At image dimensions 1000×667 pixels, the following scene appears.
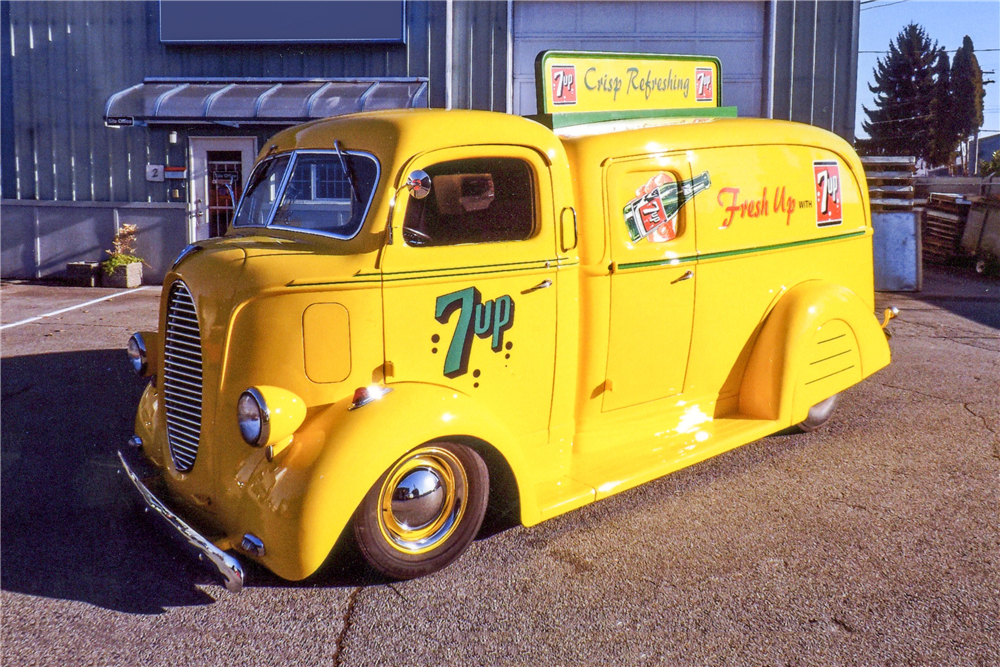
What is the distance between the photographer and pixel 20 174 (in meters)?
14.3

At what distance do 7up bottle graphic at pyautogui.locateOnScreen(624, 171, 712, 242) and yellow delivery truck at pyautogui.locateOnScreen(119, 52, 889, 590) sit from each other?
0.6 inches

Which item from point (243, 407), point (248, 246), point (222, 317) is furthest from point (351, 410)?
point (248, 246)

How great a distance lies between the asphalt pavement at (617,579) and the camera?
3207 millimetres

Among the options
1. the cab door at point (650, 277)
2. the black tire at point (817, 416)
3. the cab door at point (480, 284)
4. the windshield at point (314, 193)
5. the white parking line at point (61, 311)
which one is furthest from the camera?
the white parking line at point (61, 311)

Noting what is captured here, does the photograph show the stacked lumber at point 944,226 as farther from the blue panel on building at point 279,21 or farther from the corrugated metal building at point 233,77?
the blue panel on building at point 279,21

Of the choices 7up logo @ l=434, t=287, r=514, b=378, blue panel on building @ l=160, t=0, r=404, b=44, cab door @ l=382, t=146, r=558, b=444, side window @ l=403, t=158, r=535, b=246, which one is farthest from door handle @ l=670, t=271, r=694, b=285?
blue panel on building @ l=160, t=0, r=404, b=44

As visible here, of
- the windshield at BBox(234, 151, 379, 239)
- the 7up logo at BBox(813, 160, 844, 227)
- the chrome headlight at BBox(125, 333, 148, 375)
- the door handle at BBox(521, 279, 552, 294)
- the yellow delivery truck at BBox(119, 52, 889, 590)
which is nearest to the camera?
the yellow delivery truck at BBox(119, 52, 889, 590)

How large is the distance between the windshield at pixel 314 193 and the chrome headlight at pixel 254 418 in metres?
0.85

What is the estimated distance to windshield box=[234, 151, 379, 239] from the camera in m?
3.85

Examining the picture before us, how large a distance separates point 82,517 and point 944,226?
659 inches

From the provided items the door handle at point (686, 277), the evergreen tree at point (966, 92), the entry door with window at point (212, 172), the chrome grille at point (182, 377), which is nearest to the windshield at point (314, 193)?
the chrome grille at point (182, 377)

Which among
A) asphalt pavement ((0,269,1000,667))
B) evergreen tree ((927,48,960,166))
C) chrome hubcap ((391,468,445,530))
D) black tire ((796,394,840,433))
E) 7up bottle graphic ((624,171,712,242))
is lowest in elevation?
asphalt pavement ((0,269,1000,667))

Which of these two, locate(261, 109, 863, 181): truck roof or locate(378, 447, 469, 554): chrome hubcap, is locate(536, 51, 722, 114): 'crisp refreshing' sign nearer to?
locate(261, 109, 863, 181): truck roof

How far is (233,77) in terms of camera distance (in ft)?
45.6
